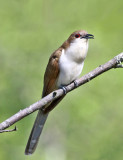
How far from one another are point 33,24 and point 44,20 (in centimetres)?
53

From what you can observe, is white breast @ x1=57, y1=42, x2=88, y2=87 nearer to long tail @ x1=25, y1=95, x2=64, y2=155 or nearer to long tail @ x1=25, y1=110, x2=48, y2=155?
long tail @ x1=25, y1=95, x2=64, y2=155

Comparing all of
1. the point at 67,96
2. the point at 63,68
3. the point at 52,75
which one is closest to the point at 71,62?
the point at 63,68

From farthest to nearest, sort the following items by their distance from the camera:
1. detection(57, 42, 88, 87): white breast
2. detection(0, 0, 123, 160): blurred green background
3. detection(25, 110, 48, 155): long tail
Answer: detection(0, 0, 123, 160): blurred green background → detection(25, 110, 48, 155): long tail → detection(57, 42, 88, 87): white breast

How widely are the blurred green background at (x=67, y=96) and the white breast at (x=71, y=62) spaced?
116 cm

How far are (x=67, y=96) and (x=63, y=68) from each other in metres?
1.47

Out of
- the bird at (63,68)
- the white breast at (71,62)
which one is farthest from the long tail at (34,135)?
the white breast at (71,62)

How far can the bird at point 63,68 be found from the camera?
5395 millimetres

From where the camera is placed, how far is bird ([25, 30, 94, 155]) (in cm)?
539

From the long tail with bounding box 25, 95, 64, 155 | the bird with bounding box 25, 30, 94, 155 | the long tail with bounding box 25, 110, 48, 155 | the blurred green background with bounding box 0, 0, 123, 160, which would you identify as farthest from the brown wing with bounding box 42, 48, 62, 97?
the blurred green background with bounding box 0, 0, 123, 160

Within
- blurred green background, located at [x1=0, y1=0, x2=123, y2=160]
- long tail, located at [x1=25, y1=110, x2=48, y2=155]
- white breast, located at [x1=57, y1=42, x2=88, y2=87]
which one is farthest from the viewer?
blurred green background, located at [x1=0, y1=0, x2=123, y2=160]

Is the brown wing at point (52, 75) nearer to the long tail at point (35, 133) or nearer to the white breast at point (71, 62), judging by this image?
the white breast at point (71, 62)

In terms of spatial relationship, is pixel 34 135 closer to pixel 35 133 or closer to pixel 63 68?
pixel 35 133

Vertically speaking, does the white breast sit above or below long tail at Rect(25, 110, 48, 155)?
above

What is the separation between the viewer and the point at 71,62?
5.42 metres
